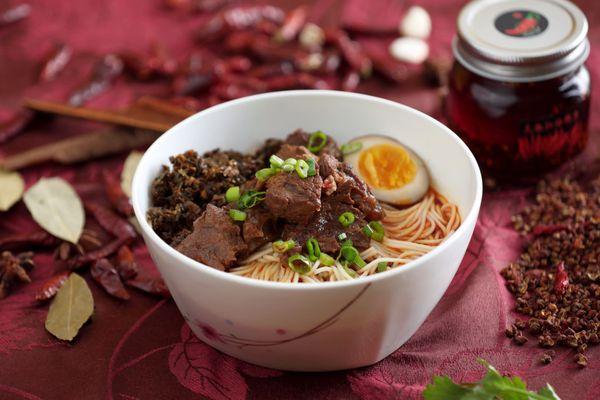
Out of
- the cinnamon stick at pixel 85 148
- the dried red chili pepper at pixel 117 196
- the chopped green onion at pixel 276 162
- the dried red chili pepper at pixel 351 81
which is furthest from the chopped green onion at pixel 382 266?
the dried red chili pepper at pixel 351 81

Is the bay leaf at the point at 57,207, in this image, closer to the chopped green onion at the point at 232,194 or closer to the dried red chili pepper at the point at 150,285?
the dried red chili pepper at the point at 150,285

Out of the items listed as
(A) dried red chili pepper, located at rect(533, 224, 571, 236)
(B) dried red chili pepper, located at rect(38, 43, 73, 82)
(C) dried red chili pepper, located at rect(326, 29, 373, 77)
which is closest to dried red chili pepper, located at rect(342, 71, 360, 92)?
(C) dried red chili pepper, located at rect(326, 29, 373, 77)

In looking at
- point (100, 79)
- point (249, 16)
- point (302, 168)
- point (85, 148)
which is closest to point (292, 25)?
point (249, 16)

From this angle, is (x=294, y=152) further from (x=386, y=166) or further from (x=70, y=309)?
(x=70, y=309)

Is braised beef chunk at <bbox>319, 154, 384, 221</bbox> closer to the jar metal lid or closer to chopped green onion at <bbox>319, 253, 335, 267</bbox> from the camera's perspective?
chopped green onion at <bbox>319, 253, 335, 267</bbox>

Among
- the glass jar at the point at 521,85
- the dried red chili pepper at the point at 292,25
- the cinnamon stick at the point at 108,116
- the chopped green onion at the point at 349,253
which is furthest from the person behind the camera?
the dried red chili pepper at the point at 292,25

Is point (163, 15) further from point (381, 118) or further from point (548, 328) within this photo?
point (548, 328)
